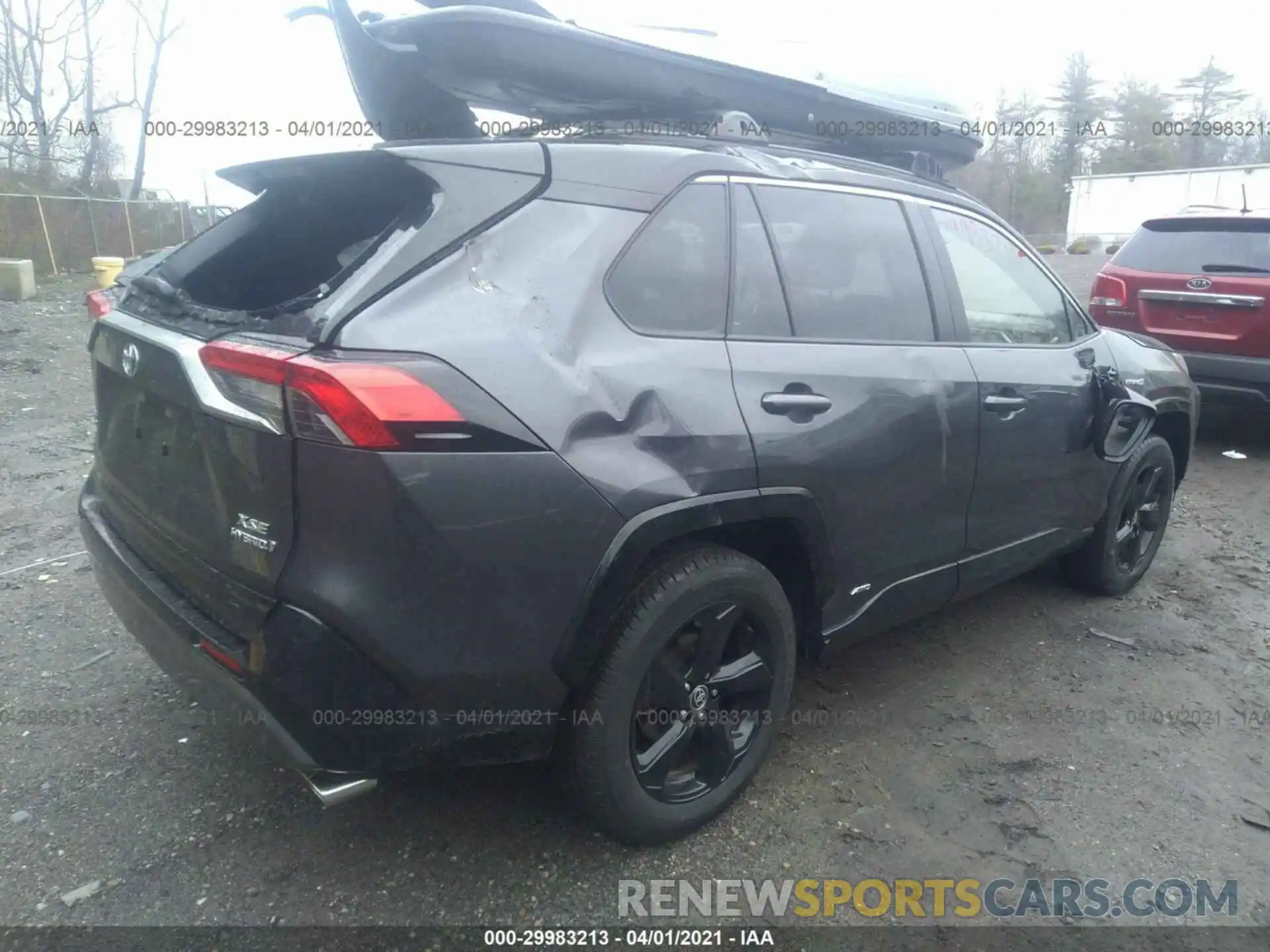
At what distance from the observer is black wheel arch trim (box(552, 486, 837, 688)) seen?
82.4 inches

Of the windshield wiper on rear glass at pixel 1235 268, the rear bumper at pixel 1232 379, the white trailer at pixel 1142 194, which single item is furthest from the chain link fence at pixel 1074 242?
the rear bumper at pixel 1232 379

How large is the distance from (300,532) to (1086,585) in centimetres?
367

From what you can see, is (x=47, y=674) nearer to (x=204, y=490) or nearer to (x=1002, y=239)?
(x=204, y=490)

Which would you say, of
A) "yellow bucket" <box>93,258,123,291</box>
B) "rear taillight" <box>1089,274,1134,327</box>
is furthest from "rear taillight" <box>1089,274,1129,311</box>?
"yellow bucket" <box>93,258,123,291</box>

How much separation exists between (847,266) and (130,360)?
2.04m

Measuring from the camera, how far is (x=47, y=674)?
3207mm

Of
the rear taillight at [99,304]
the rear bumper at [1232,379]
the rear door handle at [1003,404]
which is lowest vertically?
the rear bumper at [1232,379]

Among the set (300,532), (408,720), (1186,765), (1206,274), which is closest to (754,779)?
(408,720)

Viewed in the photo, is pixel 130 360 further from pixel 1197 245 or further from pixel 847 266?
pixel 1197 245

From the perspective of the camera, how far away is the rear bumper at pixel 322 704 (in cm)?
188

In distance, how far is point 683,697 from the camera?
2408 mm

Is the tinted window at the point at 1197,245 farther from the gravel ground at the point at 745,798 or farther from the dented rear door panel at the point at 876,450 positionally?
the dented rear door panel at the point at 876,450

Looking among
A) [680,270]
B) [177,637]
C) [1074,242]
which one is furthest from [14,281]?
[1074,242]

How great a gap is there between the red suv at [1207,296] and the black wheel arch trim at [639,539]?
17.6 ft
